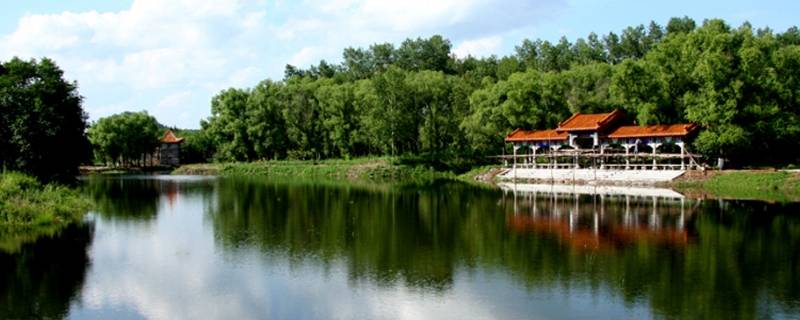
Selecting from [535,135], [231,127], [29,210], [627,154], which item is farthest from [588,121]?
[231,127]

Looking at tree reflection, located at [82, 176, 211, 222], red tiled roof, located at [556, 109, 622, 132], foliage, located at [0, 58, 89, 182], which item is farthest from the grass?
foliage, located at [0, 58, 89, 182]

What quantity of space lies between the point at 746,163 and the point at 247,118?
61.8 meters

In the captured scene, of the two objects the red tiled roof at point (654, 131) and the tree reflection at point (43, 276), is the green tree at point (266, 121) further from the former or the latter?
the tree reflection at point (43, 276)

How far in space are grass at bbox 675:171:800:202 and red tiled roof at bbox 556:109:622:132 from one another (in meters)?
10.7

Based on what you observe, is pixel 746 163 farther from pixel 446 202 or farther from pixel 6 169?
pixel 6 169

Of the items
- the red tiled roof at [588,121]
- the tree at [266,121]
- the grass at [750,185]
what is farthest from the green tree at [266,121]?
the grass at [750,185]

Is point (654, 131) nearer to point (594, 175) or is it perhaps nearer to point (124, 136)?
point (594, 175)

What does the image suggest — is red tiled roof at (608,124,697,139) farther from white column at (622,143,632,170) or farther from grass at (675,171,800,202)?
grass at (675,171,800,202)

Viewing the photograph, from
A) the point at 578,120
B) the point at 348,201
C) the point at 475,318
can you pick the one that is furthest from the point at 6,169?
the point at 578,120

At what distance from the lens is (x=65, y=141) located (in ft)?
132

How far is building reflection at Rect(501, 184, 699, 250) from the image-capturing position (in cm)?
2755

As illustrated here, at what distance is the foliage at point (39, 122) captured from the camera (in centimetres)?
3841

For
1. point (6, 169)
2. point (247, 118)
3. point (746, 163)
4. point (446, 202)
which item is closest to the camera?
point (6, 169)

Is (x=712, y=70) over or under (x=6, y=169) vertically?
over
